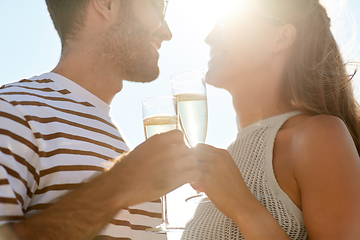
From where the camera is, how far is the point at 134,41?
300 centimetres

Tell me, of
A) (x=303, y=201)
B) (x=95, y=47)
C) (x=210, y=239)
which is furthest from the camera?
(x=95, y=47)

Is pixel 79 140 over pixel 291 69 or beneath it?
beneath

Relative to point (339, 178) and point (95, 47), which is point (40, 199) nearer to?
point (95, 47)

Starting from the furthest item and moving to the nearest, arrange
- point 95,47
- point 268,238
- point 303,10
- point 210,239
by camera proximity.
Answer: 1. point 303,10
2. point 95,47
3. point 210,239
4. point 268,238

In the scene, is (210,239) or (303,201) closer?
(303,201)

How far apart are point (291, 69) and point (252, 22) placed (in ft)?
1.93

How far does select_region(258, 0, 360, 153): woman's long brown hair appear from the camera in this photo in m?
2.77

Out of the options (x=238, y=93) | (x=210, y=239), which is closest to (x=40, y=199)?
(x=210, y=239)

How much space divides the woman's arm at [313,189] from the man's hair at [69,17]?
5.84 ft

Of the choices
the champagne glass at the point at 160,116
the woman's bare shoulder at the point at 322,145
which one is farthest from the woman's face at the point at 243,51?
the champagne glass at the point at 160,116

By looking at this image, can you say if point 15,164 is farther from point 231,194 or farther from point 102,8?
point 102,8

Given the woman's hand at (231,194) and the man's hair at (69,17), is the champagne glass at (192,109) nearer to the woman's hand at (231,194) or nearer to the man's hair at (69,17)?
the woman's hand at (231,194)

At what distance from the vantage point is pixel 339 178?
1.99 m

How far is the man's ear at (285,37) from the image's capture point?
3.08m
